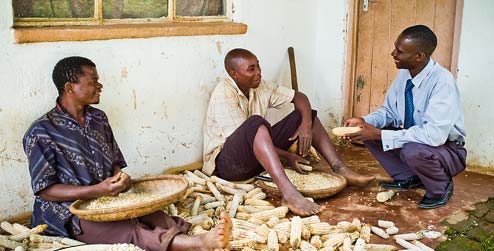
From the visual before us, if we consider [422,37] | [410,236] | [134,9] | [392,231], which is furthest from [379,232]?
[134,9]

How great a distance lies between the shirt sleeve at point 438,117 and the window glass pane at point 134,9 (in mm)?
2194

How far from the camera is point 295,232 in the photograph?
3.42m

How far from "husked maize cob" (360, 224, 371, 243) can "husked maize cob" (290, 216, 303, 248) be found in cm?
41

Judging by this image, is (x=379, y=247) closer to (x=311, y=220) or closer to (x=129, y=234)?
(x=311, y=220)

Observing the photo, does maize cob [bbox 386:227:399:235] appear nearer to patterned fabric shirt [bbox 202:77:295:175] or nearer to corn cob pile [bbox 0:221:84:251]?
patterned fabric shirt [bbox 202:77:295:175]

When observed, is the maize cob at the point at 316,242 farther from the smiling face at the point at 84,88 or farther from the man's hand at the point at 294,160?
the smiling face at the point at 84,88

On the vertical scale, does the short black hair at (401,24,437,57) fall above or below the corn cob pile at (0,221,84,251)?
above

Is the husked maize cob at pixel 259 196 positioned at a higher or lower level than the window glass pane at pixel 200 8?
lower

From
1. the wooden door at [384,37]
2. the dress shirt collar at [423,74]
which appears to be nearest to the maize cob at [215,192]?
the dress shirt collar at [423,74]

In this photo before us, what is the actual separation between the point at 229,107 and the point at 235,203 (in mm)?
844

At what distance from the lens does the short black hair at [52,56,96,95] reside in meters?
3.28

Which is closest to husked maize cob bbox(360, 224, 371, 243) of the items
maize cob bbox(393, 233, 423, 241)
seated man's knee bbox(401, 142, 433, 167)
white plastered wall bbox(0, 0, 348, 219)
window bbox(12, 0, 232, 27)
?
maize cob bbox(393, 233, 423, 241)

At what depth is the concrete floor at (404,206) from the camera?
3822 mm

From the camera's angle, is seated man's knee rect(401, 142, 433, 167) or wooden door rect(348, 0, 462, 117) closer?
seated man's knee rect(401, 142, 433, 167)
